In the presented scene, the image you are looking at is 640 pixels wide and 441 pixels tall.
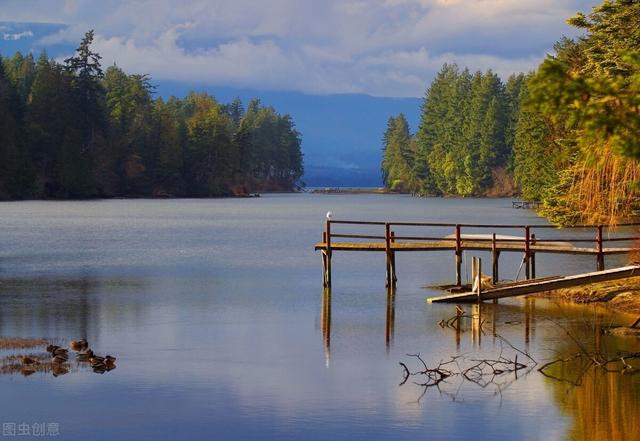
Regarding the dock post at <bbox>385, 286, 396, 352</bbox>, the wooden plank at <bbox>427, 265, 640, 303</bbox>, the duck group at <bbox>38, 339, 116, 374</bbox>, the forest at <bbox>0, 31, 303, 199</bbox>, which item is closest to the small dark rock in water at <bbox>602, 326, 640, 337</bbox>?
the wooden plank at <bbox>427, 265, 640, 303</bbox>

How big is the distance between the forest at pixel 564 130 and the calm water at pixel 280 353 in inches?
165

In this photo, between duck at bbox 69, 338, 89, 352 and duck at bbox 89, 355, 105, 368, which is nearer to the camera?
duck at bbox 89, 355, 105, 368

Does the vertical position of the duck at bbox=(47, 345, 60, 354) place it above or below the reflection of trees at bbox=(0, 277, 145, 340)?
above

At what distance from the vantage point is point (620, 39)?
50438mm

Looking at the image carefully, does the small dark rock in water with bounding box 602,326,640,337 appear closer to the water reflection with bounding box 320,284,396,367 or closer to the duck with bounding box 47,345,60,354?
the water reflection with bounding box 320,284,396,367

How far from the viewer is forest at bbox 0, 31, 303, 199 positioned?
140 meters

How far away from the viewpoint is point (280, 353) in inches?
1056

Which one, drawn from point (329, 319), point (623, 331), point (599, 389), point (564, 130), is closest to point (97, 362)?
point (599, 389)

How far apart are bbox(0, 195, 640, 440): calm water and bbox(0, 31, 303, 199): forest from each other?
3500 inches

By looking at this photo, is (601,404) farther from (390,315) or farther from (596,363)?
(390,315)

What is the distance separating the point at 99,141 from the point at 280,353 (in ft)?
439

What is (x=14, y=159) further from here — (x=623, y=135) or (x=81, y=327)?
(x=623, y=135)

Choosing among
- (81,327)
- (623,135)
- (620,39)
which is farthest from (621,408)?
(620,39)

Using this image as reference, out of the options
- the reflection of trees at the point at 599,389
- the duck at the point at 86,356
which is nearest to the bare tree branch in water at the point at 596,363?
the reflection of trees at the point at 599,389
